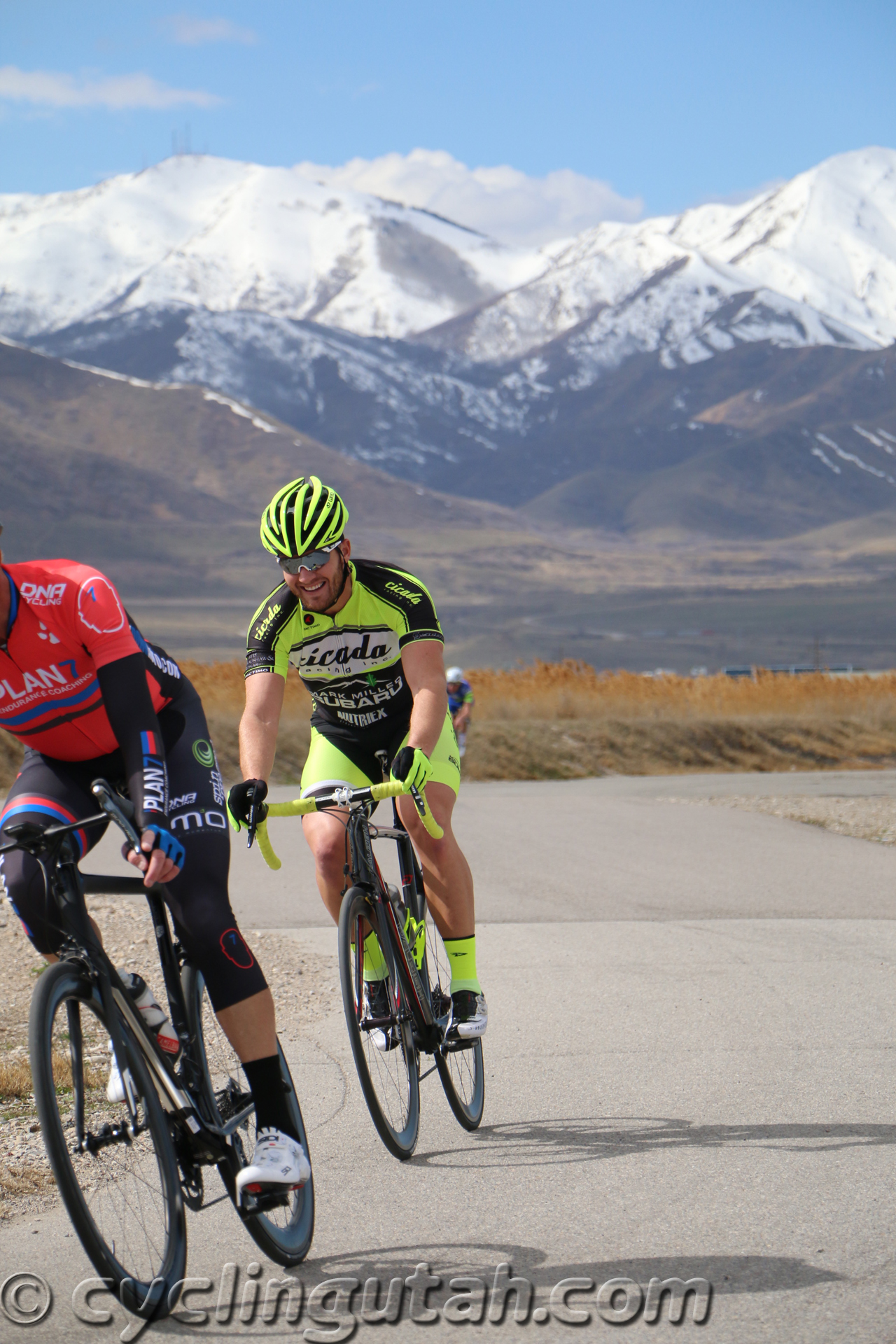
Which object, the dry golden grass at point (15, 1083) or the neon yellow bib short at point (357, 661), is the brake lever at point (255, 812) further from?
the dry golden grass at point (15, 1083)

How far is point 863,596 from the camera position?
158 metres

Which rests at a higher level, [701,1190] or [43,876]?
[43,876]

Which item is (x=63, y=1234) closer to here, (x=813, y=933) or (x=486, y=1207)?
(x=486, y=1207)

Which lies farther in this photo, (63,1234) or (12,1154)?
(12,1154)

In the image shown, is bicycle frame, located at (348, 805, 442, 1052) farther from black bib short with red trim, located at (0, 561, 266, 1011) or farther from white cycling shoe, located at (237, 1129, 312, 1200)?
white cycling shoe, located at (237, 1129, 312, 1200)

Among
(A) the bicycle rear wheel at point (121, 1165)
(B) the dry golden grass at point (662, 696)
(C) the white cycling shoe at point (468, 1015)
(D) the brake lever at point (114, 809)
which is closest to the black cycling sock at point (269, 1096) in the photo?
(A) the bicycle rear wheel at point (121, 1165)

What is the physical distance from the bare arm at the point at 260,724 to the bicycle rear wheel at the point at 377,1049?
54 centimetres

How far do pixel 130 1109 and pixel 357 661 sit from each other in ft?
6.80

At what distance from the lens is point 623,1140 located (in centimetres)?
466

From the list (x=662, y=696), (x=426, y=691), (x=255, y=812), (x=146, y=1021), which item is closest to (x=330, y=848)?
(x=255, y=812)

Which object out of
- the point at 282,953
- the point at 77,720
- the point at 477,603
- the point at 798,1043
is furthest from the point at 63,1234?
the point at 477,603

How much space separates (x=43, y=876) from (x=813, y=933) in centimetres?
581

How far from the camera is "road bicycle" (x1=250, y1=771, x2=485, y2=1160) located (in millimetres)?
4352

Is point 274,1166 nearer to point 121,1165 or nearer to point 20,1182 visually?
point 121,1165
